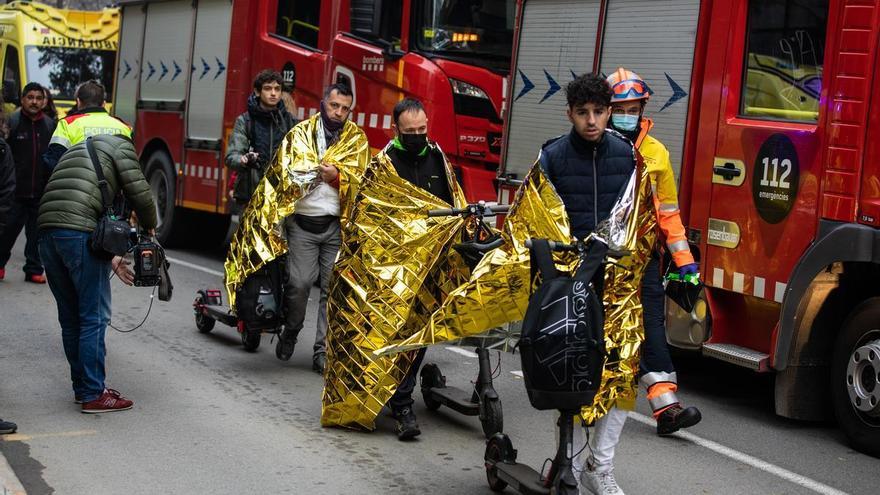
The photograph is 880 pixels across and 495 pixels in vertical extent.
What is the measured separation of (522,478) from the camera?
17.9 feet

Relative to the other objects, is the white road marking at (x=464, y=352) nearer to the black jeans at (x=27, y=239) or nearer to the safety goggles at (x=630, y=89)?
the safety goggles at (x=630, y=89)

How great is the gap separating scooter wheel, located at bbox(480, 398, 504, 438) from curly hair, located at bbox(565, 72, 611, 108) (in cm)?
178

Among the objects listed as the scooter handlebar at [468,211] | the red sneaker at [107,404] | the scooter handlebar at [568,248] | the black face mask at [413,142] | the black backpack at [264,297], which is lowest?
the red sneaker at [107,404]

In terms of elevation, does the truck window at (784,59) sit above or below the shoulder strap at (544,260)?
above

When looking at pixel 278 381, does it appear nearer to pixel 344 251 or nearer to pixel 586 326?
pixel 344 251

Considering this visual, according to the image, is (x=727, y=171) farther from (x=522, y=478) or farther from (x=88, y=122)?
(x=88, y=122)

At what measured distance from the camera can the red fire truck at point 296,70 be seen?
11.1 metres

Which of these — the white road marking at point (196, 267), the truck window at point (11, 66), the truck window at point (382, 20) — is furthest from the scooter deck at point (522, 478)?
the truck window at point (11, 66)

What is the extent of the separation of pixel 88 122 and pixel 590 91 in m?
3.39

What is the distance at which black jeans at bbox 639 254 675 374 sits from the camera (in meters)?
6.65

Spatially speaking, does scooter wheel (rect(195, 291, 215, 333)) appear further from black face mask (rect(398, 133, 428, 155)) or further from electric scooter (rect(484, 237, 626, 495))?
electric scooter (rect(484, 237, 626, 495))

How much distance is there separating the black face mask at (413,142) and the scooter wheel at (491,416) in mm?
1361

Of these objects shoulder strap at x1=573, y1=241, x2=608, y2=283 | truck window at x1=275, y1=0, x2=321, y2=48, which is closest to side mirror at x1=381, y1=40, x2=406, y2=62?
truck window at x1=275, y1=0, x2=321, y2=48

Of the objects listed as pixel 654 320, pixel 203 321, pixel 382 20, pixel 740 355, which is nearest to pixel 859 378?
pixel 740 355
